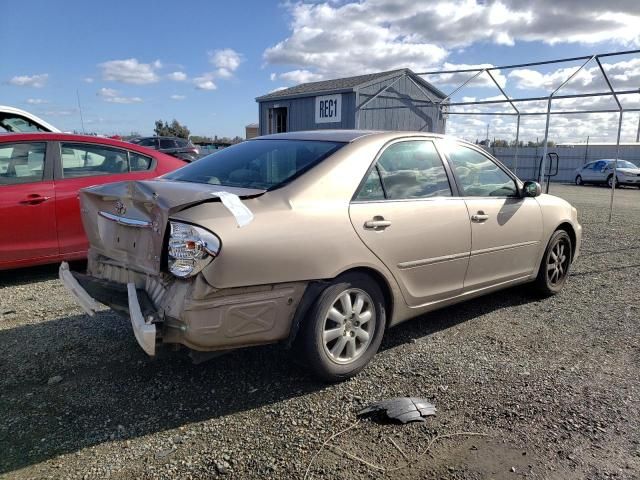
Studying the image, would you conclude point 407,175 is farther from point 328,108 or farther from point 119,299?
point 328,108

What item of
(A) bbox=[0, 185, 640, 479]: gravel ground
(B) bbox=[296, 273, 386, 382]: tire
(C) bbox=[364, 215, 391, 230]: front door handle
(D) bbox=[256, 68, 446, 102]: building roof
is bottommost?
(A) bbox=[0, 185, 640, 479]: gravel ground

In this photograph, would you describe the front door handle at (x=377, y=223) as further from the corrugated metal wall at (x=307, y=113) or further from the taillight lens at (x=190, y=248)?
the corrugated metal wall at (x=307, y=113)

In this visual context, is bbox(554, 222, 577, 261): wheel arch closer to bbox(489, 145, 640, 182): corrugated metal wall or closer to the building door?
the building door

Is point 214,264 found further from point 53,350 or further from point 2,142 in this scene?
point 2,142

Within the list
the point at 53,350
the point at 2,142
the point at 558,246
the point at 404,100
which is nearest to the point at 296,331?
the point at 53,350

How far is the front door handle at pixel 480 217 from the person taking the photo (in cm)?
412

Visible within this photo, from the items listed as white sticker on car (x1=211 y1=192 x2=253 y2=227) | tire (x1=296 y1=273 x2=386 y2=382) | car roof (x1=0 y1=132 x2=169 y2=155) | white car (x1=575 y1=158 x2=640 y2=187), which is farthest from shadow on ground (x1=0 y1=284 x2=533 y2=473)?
white car (x1=575 y1=158 x2=640 y2=187)

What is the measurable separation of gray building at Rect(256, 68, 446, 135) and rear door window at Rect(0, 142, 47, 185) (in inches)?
582

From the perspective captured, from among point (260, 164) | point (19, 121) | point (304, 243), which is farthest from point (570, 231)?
point (19, 121)

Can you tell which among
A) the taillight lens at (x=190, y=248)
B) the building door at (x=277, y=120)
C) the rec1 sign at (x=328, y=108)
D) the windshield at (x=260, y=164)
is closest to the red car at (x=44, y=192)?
the windshield at (x=260, y=164)

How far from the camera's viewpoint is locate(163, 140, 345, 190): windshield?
3.39 meters

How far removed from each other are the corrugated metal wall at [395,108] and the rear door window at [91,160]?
1505cm

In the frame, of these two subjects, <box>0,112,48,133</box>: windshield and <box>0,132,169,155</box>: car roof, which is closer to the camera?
<box>0,132,169,155</box>: car roof

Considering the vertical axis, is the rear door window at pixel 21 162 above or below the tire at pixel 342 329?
above
